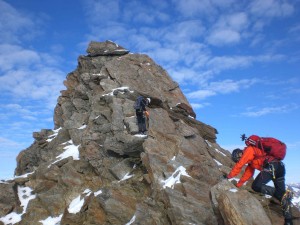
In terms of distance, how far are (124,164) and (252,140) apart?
42.3 feet

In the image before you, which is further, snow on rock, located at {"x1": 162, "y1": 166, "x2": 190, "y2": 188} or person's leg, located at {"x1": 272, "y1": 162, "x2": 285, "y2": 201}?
snow on rock, located at {"x1": 162, "y1": 166, "x2": 190, "y2": 188}

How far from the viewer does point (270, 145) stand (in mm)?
15312

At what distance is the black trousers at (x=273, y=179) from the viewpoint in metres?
15.1

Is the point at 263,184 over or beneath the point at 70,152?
beneath

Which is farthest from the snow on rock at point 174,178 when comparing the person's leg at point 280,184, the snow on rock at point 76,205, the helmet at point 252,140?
the snow on rock at point 76,205

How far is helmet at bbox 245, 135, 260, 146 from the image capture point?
608 inches

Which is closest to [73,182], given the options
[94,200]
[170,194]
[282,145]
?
[94,200]

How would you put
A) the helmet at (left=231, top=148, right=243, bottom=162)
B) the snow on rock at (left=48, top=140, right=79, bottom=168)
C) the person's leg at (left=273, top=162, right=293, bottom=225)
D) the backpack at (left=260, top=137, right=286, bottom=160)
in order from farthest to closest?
the snow on rock at (left=48, top=140, right=79, bottom=168) → the helmet at (left=231, top=148, right=243, bottom=162) → the backpack at (left=260, top=137, right=286, bottom=160) → the person's leg at (left=273, top=162, right=293, bottom=225)

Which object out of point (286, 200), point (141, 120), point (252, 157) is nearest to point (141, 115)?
point (141, 120)

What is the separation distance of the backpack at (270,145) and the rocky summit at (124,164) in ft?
7.38

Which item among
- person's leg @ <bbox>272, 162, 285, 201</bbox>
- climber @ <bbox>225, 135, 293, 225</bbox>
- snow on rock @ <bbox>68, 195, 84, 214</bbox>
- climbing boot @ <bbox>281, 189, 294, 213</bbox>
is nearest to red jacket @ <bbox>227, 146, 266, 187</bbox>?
climber @ <bbox>225, 135, 293, 225</bbox>

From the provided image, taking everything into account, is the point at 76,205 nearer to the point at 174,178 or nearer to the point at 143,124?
the point at 143,124

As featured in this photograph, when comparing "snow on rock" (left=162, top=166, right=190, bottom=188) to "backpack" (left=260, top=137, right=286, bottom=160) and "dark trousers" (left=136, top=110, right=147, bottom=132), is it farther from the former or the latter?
"dark trousers" (left=136, top=110, right=147, bottom=132)

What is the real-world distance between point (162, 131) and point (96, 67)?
19.3m
